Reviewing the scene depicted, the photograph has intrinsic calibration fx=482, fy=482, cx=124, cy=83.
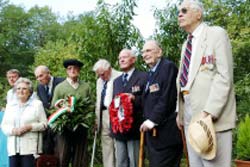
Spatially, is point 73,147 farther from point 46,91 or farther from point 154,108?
point 154,108

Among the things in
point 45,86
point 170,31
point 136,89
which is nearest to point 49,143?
point 45,86

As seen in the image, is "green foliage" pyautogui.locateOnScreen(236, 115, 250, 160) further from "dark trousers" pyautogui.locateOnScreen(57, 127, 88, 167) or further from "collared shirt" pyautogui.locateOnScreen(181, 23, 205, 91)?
"dark trousers" pyautogui.locateOnScreen(57, 127, 88, 167)

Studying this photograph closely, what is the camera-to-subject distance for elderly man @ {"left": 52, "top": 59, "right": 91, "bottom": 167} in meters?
5.89

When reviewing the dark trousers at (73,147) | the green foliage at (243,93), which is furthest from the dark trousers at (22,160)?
the green foliage at (243,93)

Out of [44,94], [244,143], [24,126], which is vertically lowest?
[244,143]

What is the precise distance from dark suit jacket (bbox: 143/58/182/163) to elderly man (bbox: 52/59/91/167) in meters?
1.55

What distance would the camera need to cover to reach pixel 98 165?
314 inches

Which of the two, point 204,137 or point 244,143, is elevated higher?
point 204,137

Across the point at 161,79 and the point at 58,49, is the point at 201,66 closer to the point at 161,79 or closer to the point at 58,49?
the point at 161,79

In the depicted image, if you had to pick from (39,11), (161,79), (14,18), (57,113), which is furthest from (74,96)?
(39,11)

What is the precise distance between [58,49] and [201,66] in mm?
15028

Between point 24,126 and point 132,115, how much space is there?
1.16 meters

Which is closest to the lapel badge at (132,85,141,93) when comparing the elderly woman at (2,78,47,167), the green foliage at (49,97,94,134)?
the green foliage at (49,97,94,134)

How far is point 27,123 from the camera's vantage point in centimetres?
518
